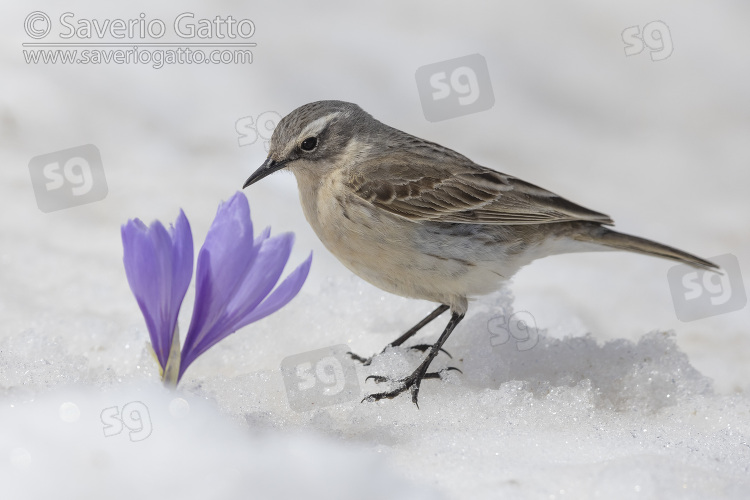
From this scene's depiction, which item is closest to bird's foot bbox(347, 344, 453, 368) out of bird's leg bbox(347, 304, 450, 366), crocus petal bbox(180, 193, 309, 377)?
bird's leg bbox(347, 304, 450, 366)

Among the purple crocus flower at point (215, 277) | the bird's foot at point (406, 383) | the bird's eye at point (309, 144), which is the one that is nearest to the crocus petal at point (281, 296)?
the purple crocus flower at point (215, 277)

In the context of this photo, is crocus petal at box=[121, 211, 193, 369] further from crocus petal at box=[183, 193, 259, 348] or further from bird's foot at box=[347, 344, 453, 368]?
bird's foot at box=[347, 344, 453, 368]

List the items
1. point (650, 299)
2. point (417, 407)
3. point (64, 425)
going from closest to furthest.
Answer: point (64, 425), point (417, 407), point (650, 299)

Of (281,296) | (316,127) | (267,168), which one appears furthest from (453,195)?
(281,296)

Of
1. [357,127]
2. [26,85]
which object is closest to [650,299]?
[357,127]

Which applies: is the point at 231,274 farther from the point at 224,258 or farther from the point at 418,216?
the point at 418,216

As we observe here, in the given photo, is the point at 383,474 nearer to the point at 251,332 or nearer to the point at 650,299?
the point at 251,332
